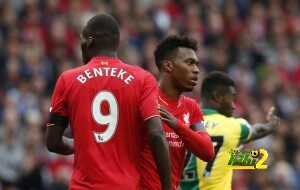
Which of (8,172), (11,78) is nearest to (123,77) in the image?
(8,172)

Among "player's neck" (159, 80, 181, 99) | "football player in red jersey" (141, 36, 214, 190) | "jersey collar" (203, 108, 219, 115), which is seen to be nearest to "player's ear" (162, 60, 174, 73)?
"football player in red jersey" (141, 36, 214, 190)

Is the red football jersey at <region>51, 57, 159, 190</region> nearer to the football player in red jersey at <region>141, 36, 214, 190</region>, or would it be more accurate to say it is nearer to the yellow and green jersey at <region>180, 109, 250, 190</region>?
the football player in red jersey at <region>141, 36, 214, 190</region>

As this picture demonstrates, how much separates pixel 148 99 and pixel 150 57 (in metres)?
10.1

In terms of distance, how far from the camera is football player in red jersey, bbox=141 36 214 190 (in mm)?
8477

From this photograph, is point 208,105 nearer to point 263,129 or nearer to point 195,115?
point 263,129

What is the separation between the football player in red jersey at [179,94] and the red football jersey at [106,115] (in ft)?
1.67

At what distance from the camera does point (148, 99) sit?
7.85 m

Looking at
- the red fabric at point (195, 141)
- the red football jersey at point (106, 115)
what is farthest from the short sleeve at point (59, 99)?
the red fabric at point (195, 141)

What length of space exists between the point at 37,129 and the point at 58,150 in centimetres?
735

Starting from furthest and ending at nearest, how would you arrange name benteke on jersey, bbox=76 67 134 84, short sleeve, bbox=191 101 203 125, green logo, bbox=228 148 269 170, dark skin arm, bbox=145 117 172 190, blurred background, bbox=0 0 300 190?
blurred background, bbox=0 0 300 190
green logo, bbox=228 148 269 170
short sleeve, bbox=191 101 203 125
name benteke on jersey, bbox=76 67 134 84
dark skin arm, bbox=145 117 172 190

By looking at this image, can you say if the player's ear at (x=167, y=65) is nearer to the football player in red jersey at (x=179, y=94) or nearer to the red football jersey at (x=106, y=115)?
the football player in red jersey at (x=179, y=94)

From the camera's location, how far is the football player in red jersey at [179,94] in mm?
8477

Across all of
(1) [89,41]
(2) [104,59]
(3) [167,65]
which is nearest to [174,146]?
(3) [167,65]

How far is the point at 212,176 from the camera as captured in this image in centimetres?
959
